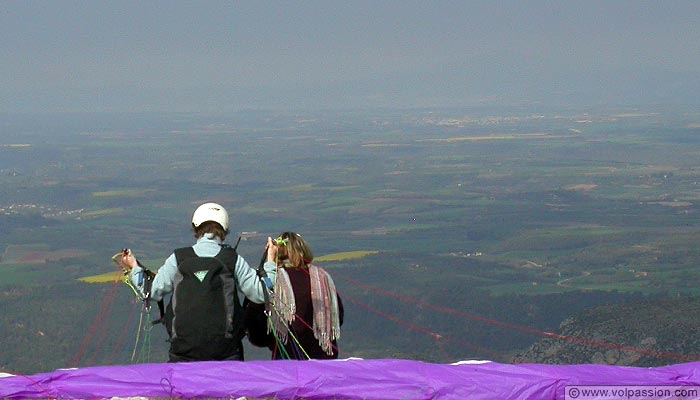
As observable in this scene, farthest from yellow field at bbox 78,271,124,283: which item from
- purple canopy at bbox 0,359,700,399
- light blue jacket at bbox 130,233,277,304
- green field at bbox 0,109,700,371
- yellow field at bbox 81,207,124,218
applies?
purple canopy at bbox 0,359,700,399

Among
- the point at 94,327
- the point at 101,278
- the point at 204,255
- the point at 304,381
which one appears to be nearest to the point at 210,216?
the point at 204,255

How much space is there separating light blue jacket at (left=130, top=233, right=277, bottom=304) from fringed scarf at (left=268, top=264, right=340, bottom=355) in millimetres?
762

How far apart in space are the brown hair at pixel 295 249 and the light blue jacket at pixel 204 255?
848mm

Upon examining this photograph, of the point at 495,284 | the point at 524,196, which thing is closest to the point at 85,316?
the point at 495,284

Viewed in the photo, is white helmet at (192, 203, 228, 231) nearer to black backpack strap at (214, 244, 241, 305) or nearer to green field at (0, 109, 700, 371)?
black backpack strap at (214, 244, 241, 305)

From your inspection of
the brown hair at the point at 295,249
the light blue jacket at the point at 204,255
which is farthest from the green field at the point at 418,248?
the light blue jacket at the point at 204,255

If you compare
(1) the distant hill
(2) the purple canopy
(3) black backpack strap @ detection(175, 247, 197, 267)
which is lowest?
(1) the distant hill

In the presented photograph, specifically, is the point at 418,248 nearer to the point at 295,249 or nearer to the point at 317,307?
the point at 317,307

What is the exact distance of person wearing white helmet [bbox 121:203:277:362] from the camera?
9.28 metres

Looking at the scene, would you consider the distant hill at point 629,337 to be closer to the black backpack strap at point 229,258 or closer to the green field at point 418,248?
the green field at point 418,248

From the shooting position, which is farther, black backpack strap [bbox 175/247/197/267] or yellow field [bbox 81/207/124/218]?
yellow field [bbox 81/207/124/218]

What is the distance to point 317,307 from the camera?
34.8 feet

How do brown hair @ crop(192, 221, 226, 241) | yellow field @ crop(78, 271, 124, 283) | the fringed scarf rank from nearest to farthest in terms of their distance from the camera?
brown hair @ crop(192, 221, 226, 241) → the fringed scarf → yellow field @ crop(78, 271, 124, 283)

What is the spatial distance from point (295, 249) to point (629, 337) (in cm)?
4035
